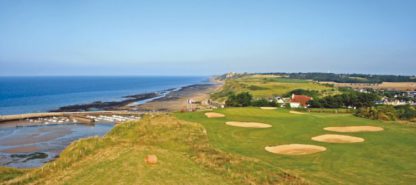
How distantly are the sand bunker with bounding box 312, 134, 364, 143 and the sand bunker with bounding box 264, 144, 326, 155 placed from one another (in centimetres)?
300

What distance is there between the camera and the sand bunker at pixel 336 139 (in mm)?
24812

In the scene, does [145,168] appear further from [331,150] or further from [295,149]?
[331,150]

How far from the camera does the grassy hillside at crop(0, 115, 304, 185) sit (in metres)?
11.9

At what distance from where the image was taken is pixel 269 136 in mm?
26797

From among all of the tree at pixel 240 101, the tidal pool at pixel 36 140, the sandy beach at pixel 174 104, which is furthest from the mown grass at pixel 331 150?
the sandy beach at pixel 174 104

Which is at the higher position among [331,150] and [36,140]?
[331,150]

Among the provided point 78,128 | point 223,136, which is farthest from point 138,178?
point 78,128

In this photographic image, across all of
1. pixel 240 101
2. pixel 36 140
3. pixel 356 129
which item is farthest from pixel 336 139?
pixel 36 140

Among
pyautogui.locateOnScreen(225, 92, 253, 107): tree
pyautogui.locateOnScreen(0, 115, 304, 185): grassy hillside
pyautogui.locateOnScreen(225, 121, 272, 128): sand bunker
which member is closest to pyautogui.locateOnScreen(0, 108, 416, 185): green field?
pyautogui.locateOnScreen(0, 115, 304, 185): grassy hillside

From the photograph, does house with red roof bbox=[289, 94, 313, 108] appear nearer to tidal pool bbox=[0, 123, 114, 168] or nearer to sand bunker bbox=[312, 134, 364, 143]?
tidal pool bbox=[0, 123, 114, 168]

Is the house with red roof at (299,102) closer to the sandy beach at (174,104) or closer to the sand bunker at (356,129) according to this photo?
the sandy beach at (174,104)

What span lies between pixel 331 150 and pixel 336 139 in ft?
15.4

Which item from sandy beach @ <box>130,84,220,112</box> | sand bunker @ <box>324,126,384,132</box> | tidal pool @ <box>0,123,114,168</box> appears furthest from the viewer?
sandy beach @ <box>130,84,220,112</box>

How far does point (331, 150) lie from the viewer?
70.3ft
